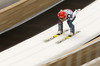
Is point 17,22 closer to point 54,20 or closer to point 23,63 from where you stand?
point 54,20

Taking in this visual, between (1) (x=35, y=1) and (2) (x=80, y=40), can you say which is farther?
(1) (x=35, y=1)

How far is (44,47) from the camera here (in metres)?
5.45

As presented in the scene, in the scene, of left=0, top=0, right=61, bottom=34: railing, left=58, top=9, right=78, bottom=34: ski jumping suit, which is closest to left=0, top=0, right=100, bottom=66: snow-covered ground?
left=58, top=9, right=78, bottom=34: ski jumping suit

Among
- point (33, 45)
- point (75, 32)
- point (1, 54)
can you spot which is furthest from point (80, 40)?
point (1, 54)

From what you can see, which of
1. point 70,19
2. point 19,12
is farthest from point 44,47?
point 19,12

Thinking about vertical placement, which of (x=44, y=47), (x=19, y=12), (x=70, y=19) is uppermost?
(x=19, y=12)

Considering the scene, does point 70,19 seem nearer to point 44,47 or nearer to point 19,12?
point 44,47

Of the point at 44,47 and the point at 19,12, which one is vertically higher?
the point at 19,12

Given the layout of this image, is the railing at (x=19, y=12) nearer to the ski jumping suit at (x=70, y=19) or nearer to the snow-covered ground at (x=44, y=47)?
the snow-covered ground at (x=44, y=47)

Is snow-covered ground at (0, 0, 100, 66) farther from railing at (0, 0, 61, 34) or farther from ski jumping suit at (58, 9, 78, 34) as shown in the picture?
railing at (0, 0, 61, 34)

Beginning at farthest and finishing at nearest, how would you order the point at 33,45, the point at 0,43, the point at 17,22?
the point at 17,22
the point at 0,43
the point at 33,45

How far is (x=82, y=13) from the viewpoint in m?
6.59

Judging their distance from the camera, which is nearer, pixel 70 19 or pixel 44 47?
pixel 70 19

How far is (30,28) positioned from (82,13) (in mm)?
1192
